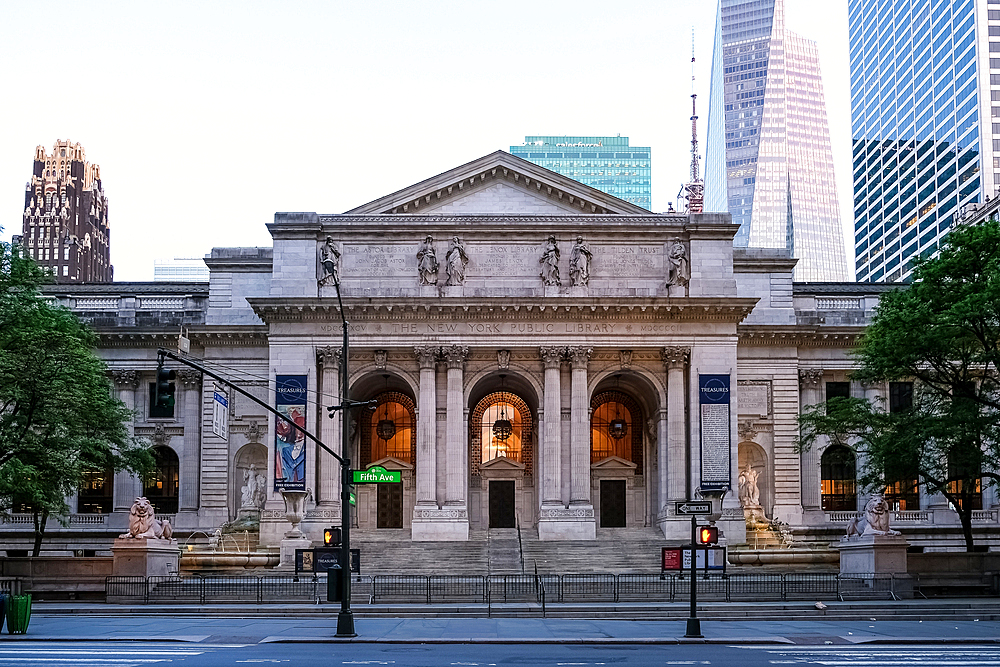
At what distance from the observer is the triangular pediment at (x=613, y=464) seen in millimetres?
68750

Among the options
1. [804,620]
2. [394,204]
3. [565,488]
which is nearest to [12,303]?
[394,204]

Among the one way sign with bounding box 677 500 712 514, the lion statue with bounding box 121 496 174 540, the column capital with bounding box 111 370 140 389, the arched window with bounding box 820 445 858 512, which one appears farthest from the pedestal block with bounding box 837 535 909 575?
the column capital with bounding box 111 370 140 389

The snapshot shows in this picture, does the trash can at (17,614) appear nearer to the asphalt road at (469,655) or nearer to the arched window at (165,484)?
the asphalt road at (469,655)

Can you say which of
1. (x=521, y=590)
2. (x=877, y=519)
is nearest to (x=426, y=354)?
(x=521, y=590)

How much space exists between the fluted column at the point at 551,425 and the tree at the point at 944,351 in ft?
53.3

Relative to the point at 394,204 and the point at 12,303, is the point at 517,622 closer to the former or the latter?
the point at 12,303

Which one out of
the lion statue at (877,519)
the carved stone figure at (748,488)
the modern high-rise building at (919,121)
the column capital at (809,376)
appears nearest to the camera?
the lion statue at (877,519)

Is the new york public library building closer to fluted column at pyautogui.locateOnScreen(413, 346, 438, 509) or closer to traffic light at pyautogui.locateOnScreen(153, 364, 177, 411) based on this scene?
fluted column at pyautogui.locateOnScreen(413, 346, 438, 509)

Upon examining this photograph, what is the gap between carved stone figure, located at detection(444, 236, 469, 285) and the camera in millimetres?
63594

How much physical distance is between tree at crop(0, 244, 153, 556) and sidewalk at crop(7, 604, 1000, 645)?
1083cm

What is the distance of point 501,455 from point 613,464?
661 cm

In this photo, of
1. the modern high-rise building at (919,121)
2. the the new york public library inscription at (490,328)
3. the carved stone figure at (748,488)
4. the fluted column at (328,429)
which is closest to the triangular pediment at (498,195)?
the the new york public library inscription at (490,328)

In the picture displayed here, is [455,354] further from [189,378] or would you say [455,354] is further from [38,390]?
[38,390]

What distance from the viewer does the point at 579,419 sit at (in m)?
63.2
